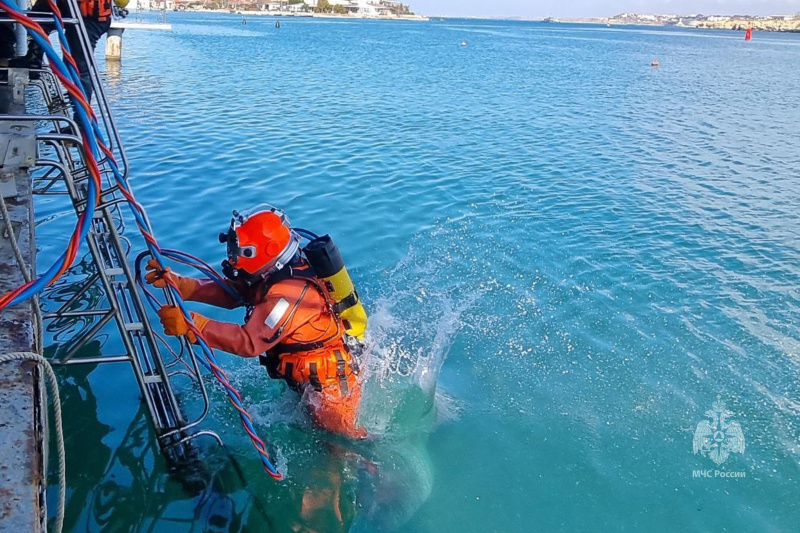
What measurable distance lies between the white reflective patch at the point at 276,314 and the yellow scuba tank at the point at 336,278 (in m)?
0.37

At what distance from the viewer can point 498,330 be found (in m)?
7.31

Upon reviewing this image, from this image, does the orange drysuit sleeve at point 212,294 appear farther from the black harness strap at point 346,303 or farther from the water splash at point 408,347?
the water splash at point 408,347

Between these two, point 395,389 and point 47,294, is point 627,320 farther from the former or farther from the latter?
point 47,294

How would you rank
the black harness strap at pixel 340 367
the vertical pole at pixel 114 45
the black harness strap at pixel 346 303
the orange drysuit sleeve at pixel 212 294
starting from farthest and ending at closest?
the vertical pole at pixel 114 45 → the orange drysuit sleeve at pixel 212 294 → the black harness strap at pixel 340 367 → the black harness strap at pixel 346 303

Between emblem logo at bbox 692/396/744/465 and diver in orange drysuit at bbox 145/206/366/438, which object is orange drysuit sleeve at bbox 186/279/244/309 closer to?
diver in orange drysuit at bbox 145/206/366/438

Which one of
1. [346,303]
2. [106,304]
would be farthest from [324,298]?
[106,304]

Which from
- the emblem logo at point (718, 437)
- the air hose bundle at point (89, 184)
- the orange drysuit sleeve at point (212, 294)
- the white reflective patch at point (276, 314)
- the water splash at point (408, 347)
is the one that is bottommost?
the emblem logo at point (718, 437)

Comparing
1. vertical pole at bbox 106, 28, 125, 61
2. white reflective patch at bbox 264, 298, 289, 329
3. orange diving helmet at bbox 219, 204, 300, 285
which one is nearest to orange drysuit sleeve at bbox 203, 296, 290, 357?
white reflective patch at bbox 264, 298, 289, 329

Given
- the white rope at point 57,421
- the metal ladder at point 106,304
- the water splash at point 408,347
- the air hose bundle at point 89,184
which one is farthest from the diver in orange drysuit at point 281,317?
the white rope at point 57,421

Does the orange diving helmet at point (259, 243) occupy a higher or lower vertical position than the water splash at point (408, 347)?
higher

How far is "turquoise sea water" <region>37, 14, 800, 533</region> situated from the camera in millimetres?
4922

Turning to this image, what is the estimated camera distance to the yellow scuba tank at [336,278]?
4.33 meters

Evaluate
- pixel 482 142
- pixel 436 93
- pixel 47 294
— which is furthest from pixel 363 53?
pixel 47 294

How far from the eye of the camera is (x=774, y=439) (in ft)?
18.3
